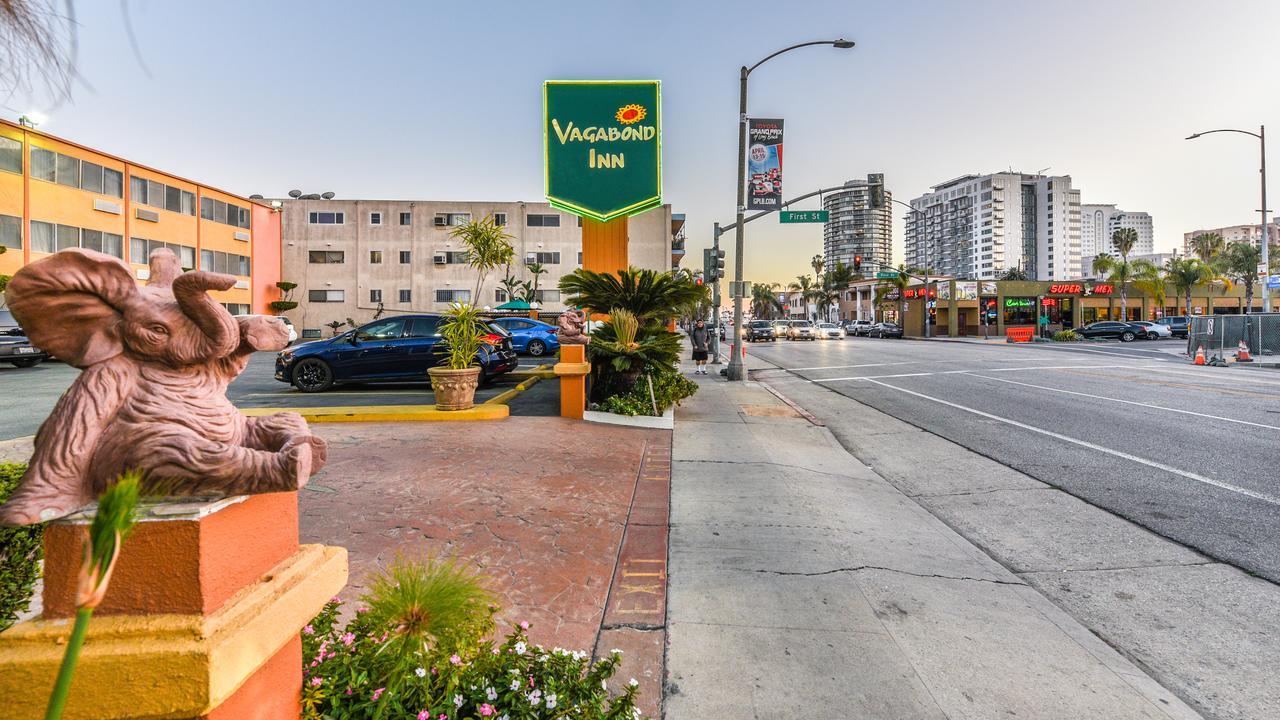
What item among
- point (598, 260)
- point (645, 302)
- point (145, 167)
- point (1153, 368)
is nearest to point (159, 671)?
point (645, 302)

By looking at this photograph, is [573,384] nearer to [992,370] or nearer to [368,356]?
[368,356]

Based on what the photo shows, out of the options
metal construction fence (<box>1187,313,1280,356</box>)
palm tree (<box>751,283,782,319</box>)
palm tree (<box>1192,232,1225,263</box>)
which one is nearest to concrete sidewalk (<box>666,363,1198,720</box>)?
metal construction fence (<box>1187,313,1280,356</box>)

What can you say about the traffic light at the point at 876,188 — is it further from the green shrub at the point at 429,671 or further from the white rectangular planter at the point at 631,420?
the green shrub at the point at 429,671

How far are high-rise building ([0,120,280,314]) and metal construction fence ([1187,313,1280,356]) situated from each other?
36336 mm

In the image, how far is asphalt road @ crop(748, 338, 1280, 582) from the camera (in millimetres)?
5648

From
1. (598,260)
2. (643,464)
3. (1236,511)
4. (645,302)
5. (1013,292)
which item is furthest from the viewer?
(1013,292)

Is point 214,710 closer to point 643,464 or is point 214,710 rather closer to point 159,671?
point 159,671

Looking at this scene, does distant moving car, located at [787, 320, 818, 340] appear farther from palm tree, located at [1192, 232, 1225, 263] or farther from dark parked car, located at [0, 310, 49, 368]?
palm tree, located at [1192, 232, 1225, 263]

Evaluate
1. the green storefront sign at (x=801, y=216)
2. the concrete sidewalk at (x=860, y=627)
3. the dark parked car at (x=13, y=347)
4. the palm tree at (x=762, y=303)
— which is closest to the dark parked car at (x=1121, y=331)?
the green storefront sign at (x=801, y=216)

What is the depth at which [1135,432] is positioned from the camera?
940 cm

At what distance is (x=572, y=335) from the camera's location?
9.87 meters

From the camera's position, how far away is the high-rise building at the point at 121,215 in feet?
89.7

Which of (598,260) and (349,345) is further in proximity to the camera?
(349,345)

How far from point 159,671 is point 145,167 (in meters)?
42.4
